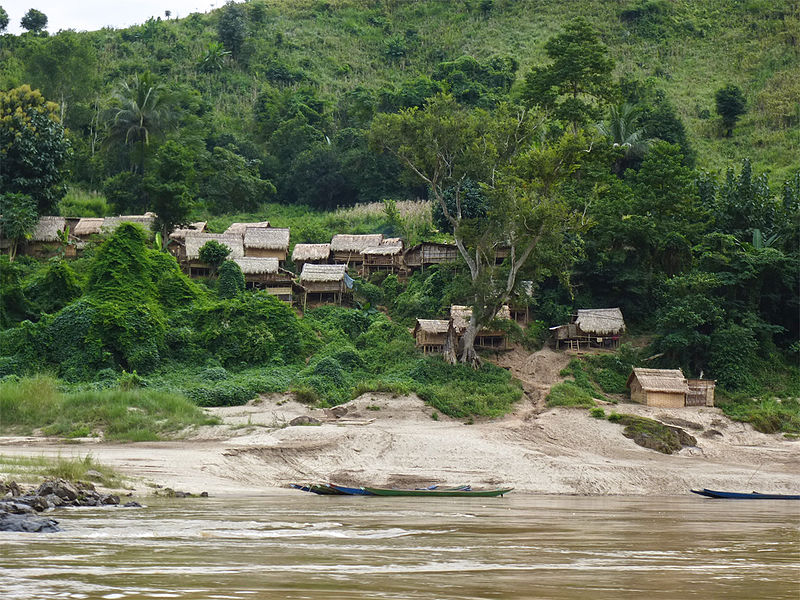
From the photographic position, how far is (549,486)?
25.5 meters

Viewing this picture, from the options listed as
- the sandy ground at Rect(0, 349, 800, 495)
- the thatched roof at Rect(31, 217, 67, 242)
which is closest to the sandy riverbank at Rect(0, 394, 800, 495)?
the sandy ground at Rect(0, 349, 800, 495)

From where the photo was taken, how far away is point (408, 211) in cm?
5403

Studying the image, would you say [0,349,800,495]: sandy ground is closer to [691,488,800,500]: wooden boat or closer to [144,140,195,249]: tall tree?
[691,488,800,500]: wooden boat

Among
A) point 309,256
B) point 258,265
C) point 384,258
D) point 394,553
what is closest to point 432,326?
point 384,258

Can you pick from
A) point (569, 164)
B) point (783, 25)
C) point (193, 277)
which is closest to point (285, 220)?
point (193, 277)

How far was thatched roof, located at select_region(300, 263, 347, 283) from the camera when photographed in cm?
4356

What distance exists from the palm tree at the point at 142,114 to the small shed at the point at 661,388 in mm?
33284

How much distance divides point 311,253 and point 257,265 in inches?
156

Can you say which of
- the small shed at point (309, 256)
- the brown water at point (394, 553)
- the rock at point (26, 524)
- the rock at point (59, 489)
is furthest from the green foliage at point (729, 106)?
the rock at point (26, 524)

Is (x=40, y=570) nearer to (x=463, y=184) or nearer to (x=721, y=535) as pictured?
(x=721, y=535)

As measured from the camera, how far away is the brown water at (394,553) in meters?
10.5

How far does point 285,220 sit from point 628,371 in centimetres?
2493

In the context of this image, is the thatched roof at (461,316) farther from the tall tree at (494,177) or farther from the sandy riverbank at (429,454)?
the sandy riverbank at (429,454)

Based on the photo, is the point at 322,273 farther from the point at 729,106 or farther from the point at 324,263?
the point at 729,106
